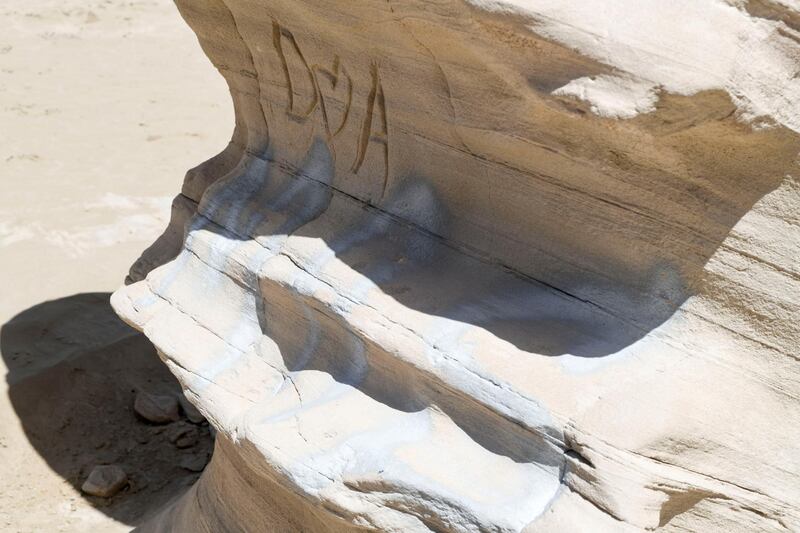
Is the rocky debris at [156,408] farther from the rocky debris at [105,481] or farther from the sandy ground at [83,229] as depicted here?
the rocky debris at [105,481]

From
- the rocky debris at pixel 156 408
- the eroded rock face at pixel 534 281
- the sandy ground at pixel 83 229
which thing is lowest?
the sandy ground at pixel 83 229

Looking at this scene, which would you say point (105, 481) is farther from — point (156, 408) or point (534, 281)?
point (534, 281)

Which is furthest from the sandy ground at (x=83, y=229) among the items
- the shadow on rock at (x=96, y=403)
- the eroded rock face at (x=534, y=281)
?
the eroded rock face at (x=534, y=281)

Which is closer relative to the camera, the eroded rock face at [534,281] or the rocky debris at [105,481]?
the eroded rock face at [534,281]

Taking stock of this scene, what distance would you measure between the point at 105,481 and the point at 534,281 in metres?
1.99

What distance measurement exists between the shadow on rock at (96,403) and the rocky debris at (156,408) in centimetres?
3

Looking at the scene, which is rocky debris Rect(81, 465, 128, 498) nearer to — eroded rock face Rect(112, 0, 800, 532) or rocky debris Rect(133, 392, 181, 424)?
rocky debris Rect(133, 392, 181, 424)

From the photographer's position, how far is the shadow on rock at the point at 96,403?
10.8 ft

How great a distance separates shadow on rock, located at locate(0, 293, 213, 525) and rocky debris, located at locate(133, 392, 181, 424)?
0.03m

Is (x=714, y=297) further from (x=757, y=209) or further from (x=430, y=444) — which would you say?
Result: (x=430, y=444)

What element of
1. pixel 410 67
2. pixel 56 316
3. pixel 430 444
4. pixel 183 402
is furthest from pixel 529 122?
pixel 56 316

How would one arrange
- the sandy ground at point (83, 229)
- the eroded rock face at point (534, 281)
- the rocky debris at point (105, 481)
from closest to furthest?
the eroded rock face at point (534, 281) < the rocky debris at point (105, 481) < the sandy ground at point (83, 229)

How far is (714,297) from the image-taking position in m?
1.58

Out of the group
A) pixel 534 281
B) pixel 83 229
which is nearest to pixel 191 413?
pixel 83 229
